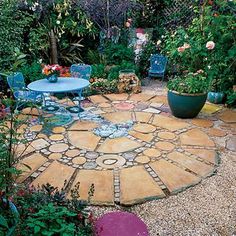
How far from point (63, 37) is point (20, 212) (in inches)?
239

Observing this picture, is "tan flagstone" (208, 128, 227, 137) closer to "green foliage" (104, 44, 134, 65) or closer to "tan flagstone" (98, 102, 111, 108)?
"tan flagstone" (98, 102, 111, 108)

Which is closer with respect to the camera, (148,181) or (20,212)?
(20,212)

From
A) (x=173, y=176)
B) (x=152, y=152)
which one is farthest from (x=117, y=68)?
(x=173, y=176)

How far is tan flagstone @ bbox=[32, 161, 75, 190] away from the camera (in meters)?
3.24

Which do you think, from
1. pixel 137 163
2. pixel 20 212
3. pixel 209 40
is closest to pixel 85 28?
pixel 209 40

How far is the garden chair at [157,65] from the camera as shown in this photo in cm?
739

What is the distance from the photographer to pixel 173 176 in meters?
3.39

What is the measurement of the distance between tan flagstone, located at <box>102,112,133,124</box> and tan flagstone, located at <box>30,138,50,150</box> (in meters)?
1.24

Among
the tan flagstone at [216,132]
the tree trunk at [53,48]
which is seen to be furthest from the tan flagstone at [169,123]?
the tree trunk at [53,48]

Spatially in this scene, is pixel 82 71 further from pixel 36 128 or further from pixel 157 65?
pixel 157 65

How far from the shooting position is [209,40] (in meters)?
5.32

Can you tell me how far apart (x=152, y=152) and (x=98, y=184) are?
100 cm

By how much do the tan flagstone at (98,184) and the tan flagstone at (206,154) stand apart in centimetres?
121

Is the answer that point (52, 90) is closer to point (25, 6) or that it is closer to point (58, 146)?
point (58, 146)
